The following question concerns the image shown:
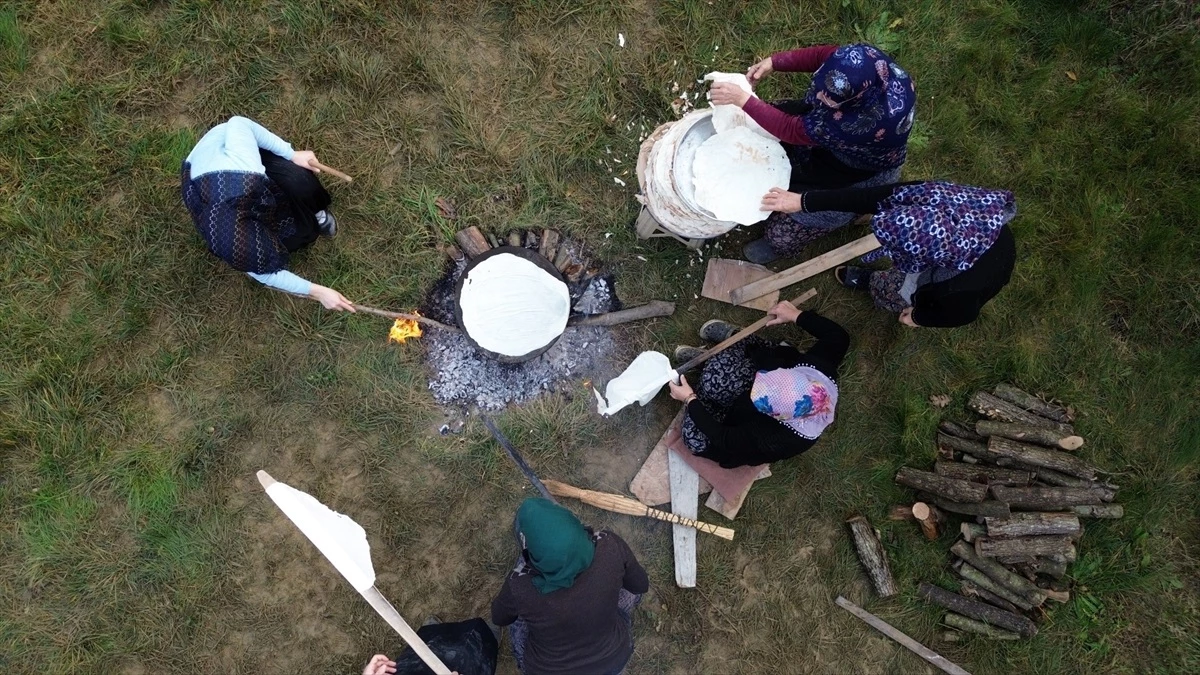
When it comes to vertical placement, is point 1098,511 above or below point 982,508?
below

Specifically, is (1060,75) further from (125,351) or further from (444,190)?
(125,351)

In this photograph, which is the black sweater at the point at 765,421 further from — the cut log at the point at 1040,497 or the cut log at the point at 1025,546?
the cut log at the point at 1025,546

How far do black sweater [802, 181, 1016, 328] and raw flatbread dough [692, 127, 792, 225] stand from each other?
289mm

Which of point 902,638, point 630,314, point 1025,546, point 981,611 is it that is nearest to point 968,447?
point 1025,546

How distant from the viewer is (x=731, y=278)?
4.52 metres

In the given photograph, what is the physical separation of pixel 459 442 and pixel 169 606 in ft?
7.18

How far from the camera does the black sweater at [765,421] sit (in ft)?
12.3

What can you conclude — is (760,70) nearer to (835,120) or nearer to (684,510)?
(835,120)

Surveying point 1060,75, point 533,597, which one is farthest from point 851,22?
point 533,597

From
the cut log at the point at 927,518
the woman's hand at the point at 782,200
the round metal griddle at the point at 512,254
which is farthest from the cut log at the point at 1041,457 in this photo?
the round metal griddle at the point at 512,254

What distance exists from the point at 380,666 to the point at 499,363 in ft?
6.47

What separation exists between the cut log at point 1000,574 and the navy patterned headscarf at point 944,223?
240 centimetres

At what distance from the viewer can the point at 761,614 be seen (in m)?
4.61

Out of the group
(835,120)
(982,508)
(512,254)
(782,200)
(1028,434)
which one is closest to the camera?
(835,120)
